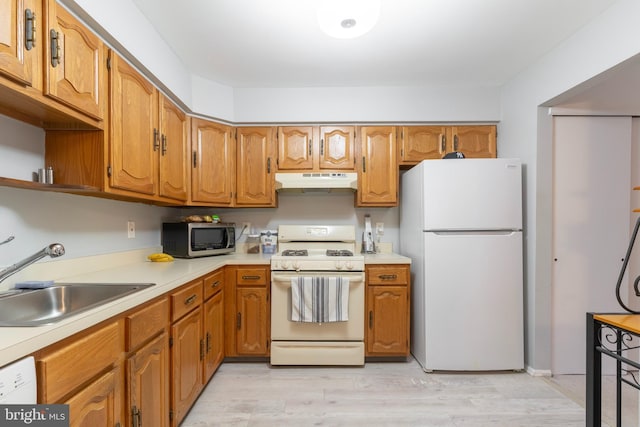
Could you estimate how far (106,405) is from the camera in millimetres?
1079

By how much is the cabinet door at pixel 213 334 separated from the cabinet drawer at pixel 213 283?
0.04 metres

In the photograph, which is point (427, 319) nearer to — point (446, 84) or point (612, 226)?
point (612, 226)

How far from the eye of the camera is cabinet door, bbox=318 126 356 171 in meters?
2.82

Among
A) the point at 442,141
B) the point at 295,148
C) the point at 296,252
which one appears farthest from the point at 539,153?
the point at 296,252

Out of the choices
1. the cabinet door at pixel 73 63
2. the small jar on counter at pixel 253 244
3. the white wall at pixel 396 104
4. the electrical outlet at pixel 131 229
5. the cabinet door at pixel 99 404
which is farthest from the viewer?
the small jar on counter at pixel 253 244

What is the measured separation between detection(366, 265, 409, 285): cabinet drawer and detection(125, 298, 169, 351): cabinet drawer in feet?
4.95

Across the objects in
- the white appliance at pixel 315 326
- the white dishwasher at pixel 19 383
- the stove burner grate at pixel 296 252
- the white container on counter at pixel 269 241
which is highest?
the white container on counter at pixel 269 241

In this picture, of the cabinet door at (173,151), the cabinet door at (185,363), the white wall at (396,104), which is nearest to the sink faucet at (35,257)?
the cabinet door at (185,363)

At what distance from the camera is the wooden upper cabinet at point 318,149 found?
282 centimetres

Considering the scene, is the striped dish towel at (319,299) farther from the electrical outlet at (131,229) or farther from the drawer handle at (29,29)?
the drawer handle at (29,29)

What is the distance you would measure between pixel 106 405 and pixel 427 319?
1.99 m

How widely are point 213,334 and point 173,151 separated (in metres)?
1.33

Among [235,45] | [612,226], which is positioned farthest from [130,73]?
[612,226]

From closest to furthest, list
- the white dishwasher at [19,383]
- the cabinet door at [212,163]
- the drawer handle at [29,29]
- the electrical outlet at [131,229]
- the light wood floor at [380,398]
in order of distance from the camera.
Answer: the white dishwasher at [19,383], the drawer handle at [29,29], the light wood floor at [380,398], the electrical outlet at [131,229], the cabinet door at [212,163]
